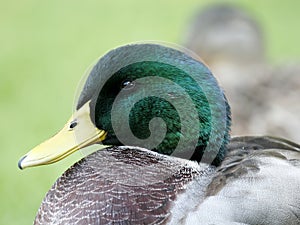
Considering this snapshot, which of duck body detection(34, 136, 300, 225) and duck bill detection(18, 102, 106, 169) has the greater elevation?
duck bill detection(18, 102, 106, 169)

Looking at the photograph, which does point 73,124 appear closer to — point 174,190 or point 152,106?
point 152,106

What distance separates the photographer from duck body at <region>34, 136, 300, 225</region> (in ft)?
9.26

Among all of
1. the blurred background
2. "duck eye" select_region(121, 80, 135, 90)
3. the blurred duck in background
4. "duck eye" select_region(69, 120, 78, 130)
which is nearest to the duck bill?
"duck eye" select_region(69, 120, 78, 130)

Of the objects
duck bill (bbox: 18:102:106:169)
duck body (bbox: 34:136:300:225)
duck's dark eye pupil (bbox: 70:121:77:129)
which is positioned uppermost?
duck's dark eye pupil (bbox: 70:121:77:129)

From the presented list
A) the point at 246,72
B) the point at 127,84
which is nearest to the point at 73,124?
the point at 127,84

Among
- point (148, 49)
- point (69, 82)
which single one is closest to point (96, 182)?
point (148, 49)

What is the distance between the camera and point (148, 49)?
3.04 meters

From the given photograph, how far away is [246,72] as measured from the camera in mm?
6777

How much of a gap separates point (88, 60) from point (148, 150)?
180 inches

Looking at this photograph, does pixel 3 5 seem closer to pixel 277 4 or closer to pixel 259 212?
pixel 277 4

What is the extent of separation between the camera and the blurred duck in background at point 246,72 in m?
5.09

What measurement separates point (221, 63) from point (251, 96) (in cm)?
177

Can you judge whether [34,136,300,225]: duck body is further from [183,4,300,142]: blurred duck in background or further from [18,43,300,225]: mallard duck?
[183,4,300,142]: blurred duck in background

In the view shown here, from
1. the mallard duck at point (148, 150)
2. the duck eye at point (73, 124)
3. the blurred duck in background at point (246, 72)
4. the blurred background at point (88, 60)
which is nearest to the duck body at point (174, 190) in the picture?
the mallard duck at point (148, 150)
